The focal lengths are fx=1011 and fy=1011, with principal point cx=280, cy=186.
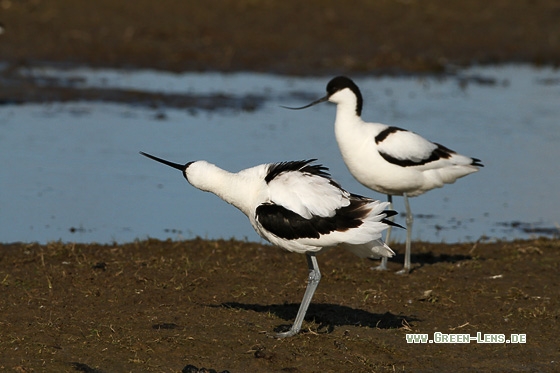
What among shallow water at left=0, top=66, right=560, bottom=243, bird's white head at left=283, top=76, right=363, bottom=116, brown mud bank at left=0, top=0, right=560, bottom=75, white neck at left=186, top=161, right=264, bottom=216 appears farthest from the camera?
brown mud bank at left=0, top=0, right=560, bottom=75

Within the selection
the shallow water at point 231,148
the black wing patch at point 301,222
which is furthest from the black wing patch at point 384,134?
the black wing patch at point 301,222

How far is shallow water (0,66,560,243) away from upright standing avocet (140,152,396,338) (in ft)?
8.93

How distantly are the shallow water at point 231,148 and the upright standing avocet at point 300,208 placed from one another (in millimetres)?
2720

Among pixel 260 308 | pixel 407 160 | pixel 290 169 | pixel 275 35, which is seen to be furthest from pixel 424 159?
pixel 275 35

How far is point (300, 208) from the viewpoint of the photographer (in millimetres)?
5547

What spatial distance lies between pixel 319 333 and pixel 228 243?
227 cm

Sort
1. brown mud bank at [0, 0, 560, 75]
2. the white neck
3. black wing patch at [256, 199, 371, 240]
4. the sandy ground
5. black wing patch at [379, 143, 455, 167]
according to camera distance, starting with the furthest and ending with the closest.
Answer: brown mud bank at [0, 0, 560, 75] → black wing patch at [379, 143, 455, 167] → the white neck → black wing patch at [256, 199, 371, 240] → the sandy ground

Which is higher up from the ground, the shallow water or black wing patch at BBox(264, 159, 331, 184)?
black wing patch at BBox(264, 159, 331, 184)

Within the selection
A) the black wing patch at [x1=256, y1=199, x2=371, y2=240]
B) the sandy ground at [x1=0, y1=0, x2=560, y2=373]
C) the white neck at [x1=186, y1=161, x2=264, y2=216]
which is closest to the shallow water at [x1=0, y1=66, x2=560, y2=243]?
the sandy ground at [x1=0, y1=0, x2=560, y2=373]

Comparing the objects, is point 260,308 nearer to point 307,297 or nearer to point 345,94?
point 307,297

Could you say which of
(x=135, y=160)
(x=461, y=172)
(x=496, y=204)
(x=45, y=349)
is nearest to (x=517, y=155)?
(x=496, y=204)

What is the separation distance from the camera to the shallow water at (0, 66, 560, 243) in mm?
8930

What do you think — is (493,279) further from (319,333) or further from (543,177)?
(543,177)

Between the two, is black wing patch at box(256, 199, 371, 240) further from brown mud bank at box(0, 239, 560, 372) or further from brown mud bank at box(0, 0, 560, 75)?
brown mud bank at box(0, 0, 560, 75)
